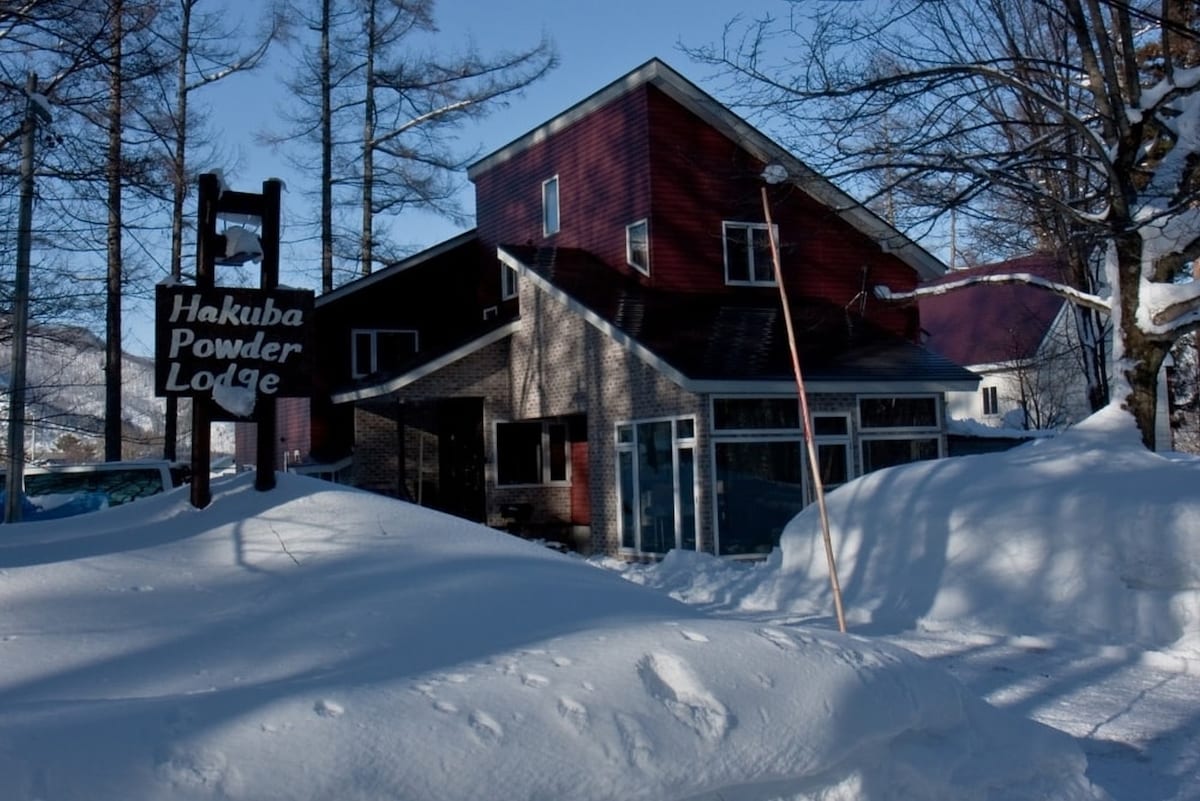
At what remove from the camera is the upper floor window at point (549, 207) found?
→ 81.8 feet

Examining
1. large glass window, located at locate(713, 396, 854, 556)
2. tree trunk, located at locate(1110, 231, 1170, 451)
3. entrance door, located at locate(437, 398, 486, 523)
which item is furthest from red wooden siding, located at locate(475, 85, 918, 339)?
tree trunk, located at locate(1110, 231, 1170, 451)

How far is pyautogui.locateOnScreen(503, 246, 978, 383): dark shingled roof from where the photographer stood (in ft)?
60.1

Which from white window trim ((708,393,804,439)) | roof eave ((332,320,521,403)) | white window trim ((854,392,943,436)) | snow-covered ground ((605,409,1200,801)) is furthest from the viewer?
roof eave ((332,320,521,403))

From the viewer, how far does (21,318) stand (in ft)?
46.8

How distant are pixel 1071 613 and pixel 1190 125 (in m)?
5.82

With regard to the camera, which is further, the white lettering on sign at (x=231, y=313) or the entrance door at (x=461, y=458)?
the entrance door at (x=461, y=458)

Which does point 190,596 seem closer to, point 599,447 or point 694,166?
point 599,447

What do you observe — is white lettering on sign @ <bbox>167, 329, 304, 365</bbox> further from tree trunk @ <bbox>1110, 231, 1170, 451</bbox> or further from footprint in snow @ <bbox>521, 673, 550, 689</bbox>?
tree trunk @ <bbox>1110, 231, 1170, 451</bbox>

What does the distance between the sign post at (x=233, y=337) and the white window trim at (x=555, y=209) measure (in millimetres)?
15671

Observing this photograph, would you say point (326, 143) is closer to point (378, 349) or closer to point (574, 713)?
point (378, 349)

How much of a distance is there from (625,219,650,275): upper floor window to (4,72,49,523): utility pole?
10.7 m

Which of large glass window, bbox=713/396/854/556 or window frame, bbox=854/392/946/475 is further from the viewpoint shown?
window frame, bbox=854/392/946/475

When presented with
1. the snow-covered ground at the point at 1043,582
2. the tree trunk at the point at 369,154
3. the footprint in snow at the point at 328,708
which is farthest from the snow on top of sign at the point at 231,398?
the tree trunk at the point at 369,154

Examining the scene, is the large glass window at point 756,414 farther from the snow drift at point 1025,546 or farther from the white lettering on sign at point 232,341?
the white lettering on sign at point 232,341
